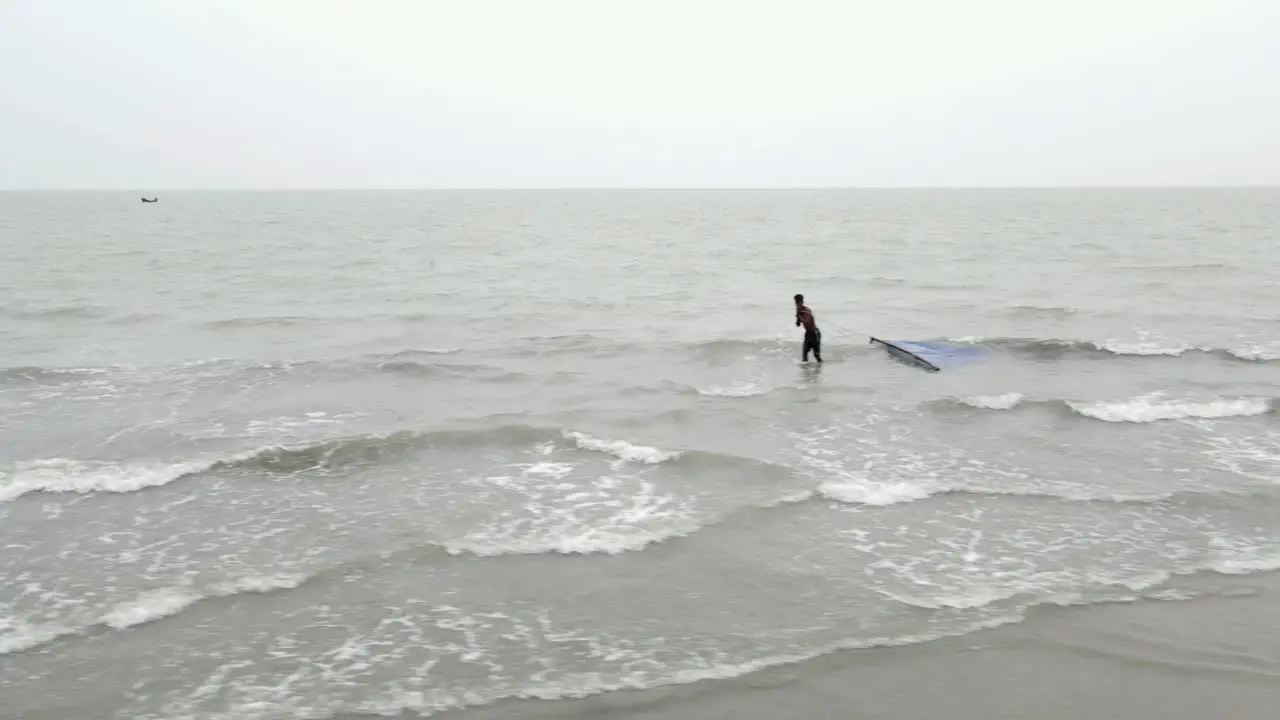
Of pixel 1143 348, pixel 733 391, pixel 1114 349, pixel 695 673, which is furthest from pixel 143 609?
pixel 1143 348

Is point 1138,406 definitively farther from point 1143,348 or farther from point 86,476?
point 86,476

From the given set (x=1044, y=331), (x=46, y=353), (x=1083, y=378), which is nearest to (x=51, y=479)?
(x=46, y=353)

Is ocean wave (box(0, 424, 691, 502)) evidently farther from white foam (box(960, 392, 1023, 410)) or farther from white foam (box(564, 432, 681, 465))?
white foam (box(960, 392, 1023, 410))

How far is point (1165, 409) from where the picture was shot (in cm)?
1445

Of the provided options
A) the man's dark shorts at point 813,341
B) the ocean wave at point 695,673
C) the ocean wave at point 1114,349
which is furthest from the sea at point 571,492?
the man's dark shorts at point 813,341

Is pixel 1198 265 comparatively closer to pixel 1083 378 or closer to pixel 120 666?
pixel 1083 378

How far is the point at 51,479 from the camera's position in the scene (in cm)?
1113

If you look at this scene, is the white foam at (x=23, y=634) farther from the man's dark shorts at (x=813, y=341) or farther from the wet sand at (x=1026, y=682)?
the man's dark shorts at (x=813, y=341)

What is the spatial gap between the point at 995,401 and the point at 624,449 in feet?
23.8

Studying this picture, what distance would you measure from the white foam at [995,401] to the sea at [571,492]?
0.10m

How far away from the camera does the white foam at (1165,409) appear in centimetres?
1403

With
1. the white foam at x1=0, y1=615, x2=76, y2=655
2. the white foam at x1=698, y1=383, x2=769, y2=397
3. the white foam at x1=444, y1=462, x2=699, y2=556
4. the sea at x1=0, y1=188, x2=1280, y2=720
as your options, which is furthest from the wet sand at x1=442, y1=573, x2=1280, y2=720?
the white foam at x1=698, y1=383, x2=769, y2=397

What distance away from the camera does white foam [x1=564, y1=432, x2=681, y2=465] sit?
12172 millimetres

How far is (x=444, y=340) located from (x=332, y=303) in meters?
8.04
